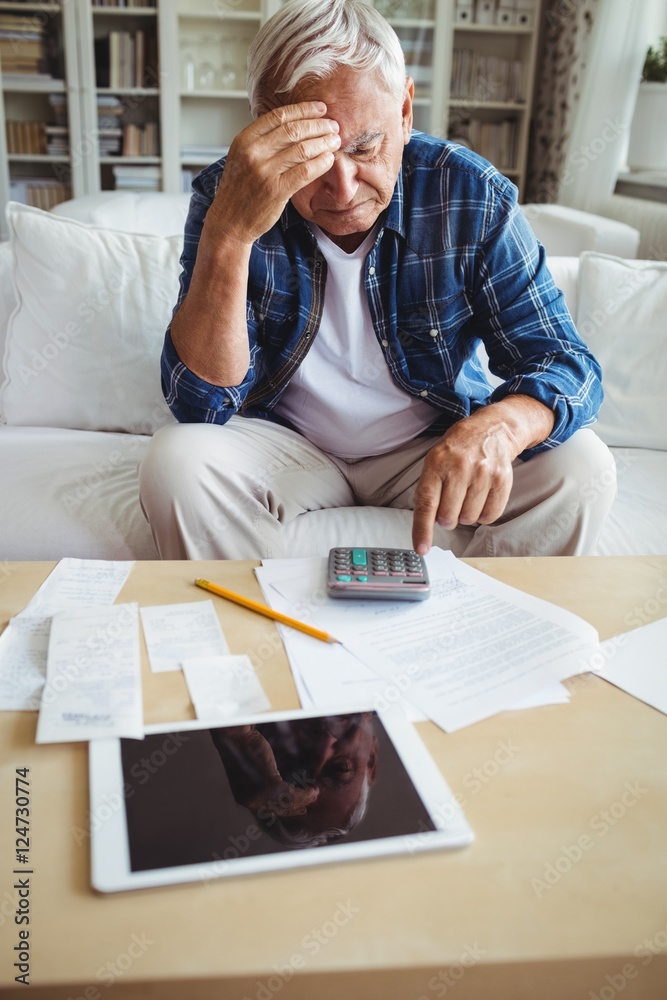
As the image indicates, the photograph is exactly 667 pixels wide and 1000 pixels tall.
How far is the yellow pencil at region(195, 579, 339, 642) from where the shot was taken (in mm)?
757

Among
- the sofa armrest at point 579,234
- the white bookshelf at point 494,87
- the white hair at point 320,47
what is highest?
the white bookshelf at point 494,87

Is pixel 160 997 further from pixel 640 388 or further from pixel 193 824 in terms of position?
pixel 640 388

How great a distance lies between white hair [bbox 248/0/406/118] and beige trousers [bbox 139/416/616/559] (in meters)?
0.47

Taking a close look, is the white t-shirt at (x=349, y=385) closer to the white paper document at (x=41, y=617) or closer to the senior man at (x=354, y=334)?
the senior man at (x=354, y=334)

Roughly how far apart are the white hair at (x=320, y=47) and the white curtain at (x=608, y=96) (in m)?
2.13

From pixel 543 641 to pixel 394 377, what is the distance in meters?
0.64

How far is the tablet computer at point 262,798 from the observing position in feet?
1.66

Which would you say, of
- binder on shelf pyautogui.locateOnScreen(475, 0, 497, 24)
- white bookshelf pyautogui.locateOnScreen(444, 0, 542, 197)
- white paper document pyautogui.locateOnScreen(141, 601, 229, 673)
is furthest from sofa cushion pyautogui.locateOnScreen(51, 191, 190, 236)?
binder on shelf pyautogui.locateOnScreen(475, 0, 497, 24)

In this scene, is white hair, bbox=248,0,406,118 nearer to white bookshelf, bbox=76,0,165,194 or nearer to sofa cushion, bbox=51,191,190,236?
Answer: sofa cushion, bbox=51,191,190,236

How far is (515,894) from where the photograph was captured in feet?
1.62

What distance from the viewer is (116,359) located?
159cm

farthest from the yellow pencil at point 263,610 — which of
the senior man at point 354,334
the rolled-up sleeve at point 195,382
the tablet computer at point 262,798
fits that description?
the rolled-up sleeve at point 195,382

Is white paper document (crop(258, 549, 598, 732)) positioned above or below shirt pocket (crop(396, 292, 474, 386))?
below

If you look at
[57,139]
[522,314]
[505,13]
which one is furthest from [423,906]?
[505,13]
